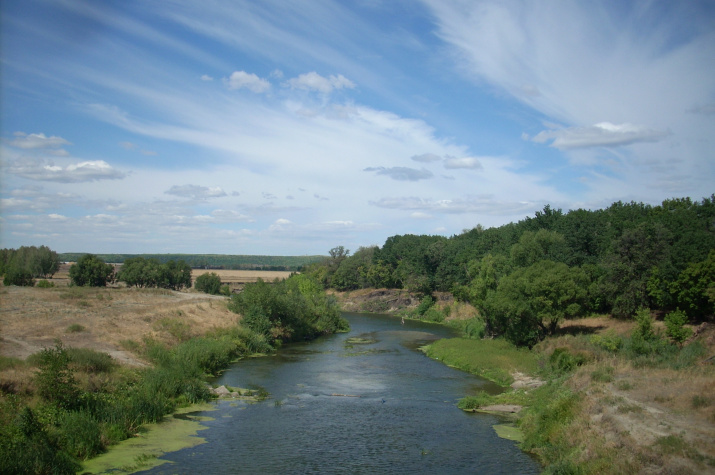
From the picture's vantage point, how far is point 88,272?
3981 inches

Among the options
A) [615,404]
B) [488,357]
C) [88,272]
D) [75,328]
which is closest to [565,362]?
[488,357]

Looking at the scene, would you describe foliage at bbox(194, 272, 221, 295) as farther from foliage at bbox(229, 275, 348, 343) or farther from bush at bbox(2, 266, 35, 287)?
foliage at bbox(229, 275, 348, 343)

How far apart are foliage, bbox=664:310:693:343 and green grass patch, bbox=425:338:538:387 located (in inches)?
398

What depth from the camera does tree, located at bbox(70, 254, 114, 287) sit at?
101 m

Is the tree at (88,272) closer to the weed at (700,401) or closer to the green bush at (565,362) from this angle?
the green bush at (565,362)

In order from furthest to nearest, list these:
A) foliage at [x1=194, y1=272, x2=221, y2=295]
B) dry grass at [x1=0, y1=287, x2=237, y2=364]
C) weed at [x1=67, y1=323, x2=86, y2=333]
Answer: foliage at [x1=194, y1=272, x2=221, y2=295]
weed at [x1=67, y1=323, x2=86, y2=333]
dry grass at [x1=0, y1=287, x2=237, y2=364]

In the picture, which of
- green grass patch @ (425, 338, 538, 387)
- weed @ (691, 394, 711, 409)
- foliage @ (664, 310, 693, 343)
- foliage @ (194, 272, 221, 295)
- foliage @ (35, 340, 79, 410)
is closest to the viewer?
weed @ (691, 394, 711, 409)

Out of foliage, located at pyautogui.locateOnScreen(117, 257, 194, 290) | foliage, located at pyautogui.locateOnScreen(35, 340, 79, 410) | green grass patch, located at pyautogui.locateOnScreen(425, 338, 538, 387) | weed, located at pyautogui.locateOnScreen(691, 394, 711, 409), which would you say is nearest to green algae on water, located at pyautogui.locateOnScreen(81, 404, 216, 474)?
foliage, located at pyautogui.locateOnScreen(35, 340, 79, 410)

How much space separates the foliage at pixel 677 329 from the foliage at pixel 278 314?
126ft

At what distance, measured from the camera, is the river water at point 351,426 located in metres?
21.6

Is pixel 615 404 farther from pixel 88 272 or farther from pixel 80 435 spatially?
pixel 88 272

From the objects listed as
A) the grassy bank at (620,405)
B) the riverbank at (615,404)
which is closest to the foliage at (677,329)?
the grassy bank at (620,405)

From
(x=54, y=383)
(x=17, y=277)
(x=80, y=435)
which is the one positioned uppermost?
(x=17, y=277)

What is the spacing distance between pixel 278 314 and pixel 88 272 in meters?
58.5
